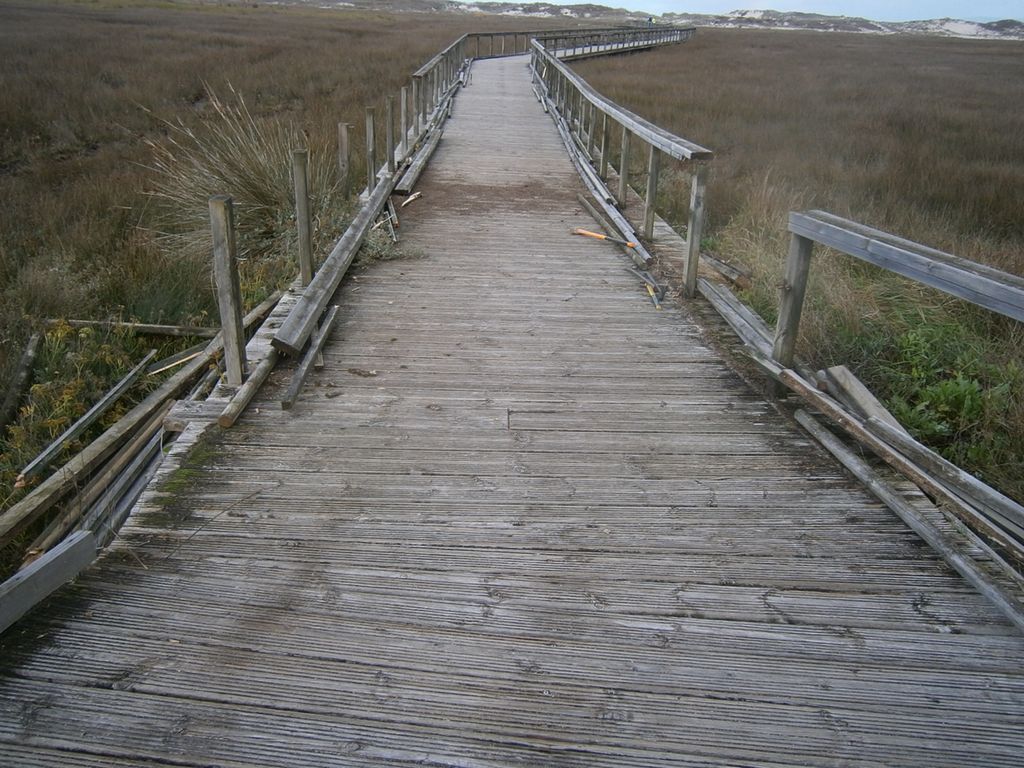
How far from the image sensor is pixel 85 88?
17.0 meters

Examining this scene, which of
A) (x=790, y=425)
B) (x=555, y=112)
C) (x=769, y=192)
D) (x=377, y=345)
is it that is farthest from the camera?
(x=555, y=112)

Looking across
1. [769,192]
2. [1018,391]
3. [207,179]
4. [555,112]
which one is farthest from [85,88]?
[1018,391]

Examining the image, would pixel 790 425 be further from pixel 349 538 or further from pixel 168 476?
pixel 168 476

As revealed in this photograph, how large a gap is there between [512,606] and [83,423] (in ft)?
9.29

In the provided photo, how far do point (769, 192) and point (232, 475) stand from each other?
807 centimetres

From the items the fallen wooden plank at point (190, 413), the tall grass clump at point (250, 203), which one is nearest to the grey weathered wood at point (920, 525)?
the fallen wooden plank at point (190, 413)

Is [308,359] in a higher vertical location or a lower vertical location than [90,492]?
higher

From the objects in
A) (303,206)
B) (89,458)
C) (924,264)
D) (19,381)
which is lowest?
(19,381)

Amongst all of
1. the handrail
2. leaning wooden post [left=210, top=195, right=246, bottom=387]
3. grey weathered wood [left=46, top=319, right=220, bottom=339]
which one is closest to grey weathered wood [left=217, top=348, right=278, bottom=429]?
leaning wooden post [left=210, top=195, right=246, bottom=387]

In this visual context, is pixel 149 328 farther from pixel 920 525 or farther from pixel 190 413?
pixel 920 525

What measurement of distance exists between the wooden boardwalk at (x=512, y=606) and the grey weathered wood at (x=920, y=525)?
0.04 m

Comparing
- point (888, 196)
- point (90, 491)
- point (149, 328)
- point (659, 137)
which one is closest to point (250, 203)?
point (149, 328)

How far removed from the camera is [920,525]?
299cm

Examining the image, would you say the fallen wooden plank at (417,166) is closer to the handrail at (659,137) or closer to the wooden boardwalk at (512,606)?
the handrail at (659,137)
